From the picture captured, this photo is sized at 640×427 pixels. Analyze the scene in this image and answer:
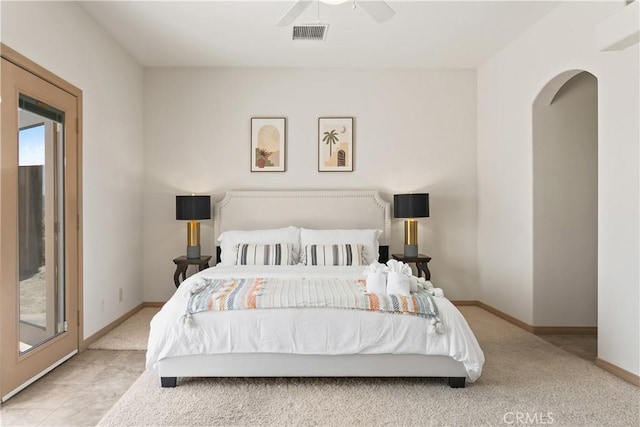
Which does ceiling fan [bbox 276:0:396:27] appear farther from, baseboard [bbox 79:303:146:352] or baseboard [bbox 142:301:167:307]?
baseboard [bbox 142:301:167:307]

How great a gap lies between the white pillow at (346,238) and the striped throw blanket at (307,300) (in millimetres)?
1463

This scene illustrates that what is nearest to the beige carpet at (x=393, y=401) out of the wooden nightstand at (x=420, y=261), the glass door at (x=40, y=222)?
the glass door at (x=40, y=222)

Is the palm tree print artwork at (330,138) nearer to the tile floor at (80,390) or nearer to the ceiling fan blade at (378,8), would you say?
the ceiling fan blade at (378,8)

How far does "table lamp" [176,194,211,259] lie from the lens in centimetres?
465

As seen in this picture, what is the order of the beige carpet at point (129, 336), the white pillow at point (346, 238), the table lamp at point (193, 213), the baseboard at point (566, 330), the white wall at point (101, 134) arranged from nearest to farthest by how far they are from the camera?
the white wall at point (101, 134), the beige carpet at point (129, 336), the baseboard at point (566, 330), the white pillow at point (346, 238), the table lamp at point (193, 213)

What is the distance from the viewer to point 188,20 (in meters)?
3.82

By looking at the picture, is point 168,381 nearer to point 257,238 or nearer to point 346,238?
point 257,238

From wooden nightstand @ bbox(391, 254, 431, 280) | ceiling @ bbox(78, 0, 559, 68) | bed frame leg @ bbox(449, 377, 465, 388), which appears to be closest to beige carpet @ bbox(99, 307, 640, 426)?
bed frame leg @ bbox(449, 377, 465, 388)

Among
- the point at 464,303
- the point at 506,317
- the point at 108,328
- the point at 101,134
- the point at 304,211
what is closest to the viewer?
the point at 101,134

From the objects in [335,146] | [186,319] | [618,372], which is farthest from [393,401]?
[335,146]

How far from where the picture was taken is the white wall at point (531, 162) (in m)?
2.94

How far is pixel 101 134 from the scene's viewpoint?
13.1ft

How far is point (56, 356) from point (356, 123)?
3.79 meters

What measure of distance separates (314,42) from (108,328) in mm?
3488
